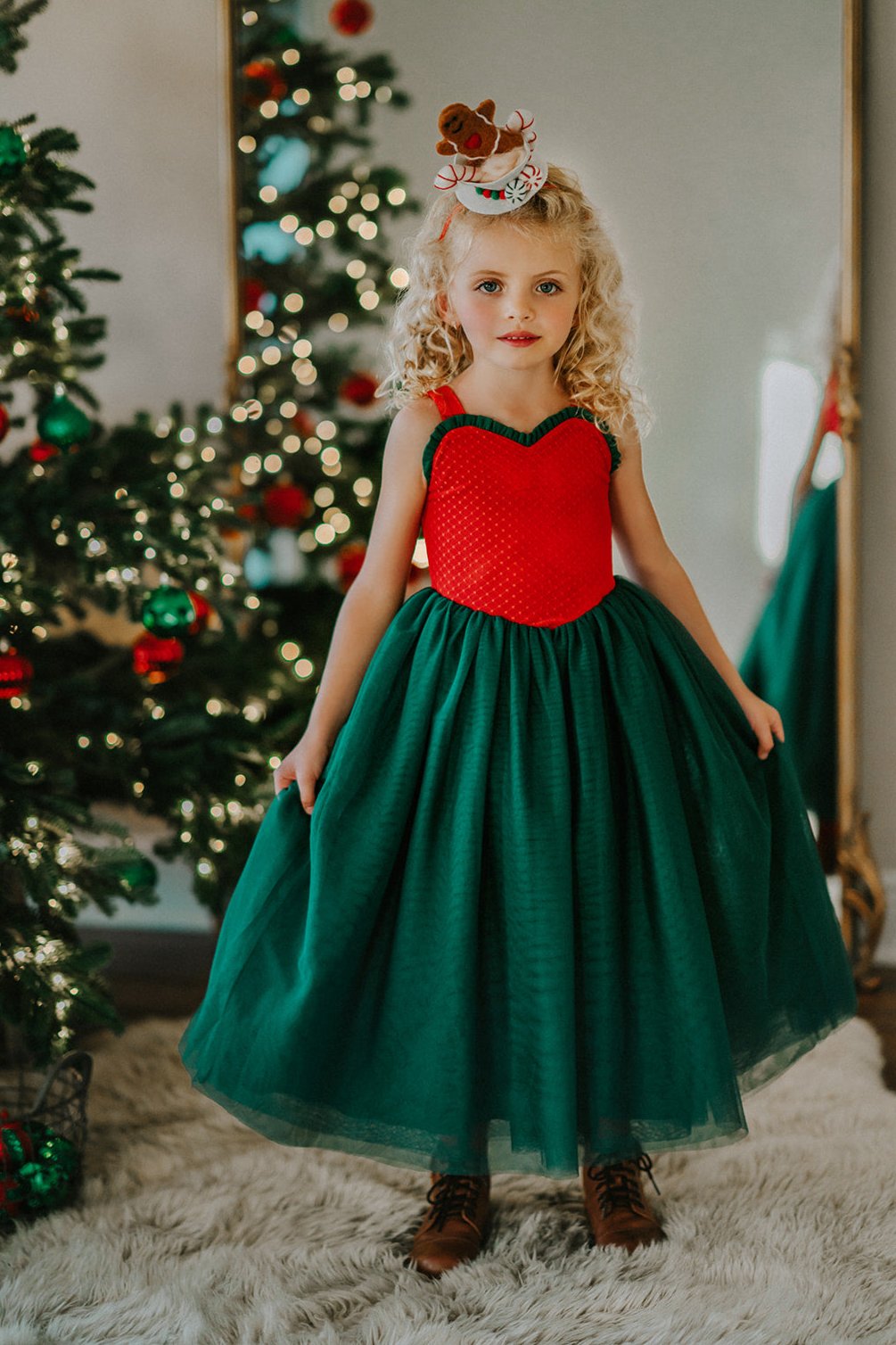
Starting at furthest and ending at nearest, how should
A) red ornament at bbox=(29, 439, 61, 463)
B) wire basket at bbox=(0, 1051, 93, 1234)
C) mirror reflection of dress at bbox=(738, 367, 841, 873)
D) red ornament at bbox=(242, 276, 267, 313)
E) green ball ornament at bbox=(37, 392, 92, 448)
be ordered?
red ornament at bbox=(242, 276, 267, 313) → mirror reflection of dress at bbox=(738, 367, 841, 873) → red ornament at bbox=(29, 439, 61, 463) → green ball ornament at bbox=(37, 392, 92, 448) → wire basket at bbox=(0, 1051, 93, 1234)

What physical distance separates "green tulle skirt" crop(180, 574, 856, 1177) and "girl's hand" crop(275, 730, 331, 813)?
0.05ft

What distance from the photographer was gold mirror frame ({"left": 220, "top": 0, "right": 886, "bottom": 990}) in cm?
196

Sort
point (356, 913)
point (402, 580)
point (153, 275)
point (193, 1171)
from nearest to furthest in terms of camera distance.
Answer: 1. point (356, 913)
2. point (402, 580)
3. point (193, 1171)
4. point (153, 275)

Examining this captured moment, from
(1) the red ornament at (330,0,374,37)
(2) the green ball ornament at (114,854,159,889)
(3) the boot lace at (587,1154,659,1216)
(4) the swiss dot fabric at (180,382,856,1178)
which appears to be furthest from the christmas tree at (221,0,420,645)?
(3) the boot lace at (587,1154,659,1216)

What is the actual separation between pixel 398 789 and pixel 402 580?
276mm

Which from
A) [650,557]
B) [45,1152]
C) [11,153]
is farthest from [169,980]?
[11,153]

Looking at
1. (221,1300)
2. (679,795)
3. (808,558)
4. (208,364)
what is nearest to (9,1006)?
(221,1300)

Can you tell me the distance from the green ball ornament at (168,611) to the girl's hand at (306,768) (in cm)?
48

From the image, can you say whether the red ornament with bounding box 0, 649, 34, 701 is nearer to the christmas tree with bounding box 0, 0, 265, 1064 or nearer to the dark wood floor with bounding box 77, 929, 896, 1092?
the christmas tree with bounding box 0, 0, 265, 1064

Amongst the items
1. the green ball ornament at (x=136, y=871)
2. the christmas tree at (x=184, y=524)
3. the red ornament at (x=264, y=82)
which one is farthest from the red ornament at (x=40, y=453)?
the red ornament at (x=264, y=82)

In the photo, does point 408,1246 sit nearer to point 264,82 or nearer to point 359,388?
point 359,388

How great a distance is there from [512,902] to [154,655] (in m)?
0.84

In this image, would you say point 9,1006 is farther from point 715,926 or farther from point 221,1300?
point 715,926

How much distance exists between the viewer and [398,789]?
1.22 m
